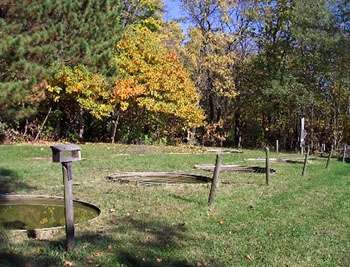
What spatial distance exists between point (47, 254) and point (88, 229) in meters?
1.18

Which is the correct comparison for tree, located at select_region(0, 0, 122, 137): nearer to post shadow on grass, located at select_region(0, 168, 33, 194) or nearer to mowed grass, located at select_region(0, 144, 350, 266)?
mowed grass, located at select_region(0, 144, 350, 266)

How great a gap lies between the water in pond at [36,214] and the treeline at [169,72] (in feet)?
24.6

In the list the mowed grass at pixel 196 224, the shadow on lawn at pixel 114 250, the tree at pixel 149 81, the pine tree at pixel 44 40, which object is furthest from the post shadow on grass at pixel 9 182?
the tree at pixel 149 81

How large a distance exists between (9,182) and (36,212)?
9.19 ft

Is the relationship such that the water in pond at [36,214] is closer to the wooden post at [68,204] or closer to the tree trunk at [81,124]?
the wooden post at [68,204]

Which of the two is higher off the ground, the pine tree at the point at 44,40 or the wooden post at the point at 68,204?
the pine tree at the point at 44,40

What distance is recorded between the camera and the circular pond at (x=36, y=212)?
634cm

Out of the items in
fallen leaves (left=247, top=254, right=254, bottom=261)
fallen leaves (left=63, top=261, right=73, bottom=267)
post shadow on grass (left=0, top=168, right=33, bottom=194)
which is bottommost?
fallen leaves (left=247, top=254, right=254, bottom=261)

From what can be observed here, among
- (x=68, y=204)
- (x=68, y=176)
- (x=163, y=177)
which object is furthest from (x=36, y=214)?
(x=163, y=177)

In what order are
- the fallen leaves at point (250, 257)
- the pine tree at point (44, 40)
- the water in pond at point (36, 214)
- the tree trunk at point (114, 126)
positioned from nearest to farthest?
1. the fallen leaves at point (250, 257)
2. the water in pond at point (36, 214)
3. the pine tree at point (44, 40)
4. the tree trunk at point (114, 126)

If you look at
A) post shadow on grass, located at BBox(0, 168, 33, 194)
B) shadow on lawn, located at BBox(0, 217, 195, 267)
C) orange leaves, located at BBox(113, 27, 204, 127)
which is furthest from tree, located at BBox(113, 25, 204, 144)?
shadow on lawn, located at BBox(0, 217, 195, 267)

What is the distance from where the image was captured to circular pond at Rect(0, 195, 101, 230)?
6336 millimetres

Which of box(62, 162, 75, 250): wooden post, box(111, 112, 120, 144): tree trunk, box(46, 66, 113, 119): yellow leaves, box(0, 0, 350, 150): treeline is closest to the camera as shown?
box(62, 162, 75, 250): wooden post

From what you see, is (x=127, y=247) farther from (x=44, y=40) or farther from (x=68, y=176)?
(x=44, y=40)
